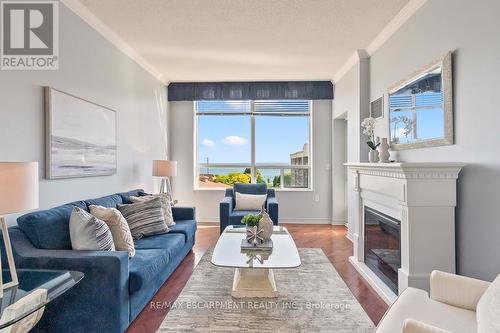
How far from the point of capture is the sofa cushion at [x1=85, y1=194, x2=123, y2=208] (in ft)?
9.31

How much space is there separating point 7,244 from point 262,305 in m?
1.80

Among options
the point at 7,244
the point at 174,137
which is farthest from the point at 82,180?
the point at 174,137

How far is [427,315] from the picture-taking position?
1.56 meters

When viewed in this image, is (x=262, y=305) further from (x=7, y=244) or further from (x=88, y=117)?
(x=88, y=117)

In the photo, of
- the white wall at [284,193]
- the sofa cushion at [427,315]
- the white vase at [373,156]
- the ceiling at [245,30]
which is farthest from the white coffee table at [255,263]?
the white wall at [284,193]

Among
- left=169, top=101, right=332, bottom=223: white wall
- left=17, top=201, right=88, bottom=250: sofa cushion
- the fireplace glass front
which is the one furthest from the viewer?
left=169, top=101, right=332, bottom=223: white wall

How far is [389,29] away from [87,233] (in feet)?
11.8

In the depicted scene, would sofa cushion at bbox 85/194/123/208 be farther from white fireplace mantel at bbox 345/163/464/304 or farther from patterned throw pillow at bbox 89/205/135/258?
white fireplace mantel at bbox 345/163/464/304

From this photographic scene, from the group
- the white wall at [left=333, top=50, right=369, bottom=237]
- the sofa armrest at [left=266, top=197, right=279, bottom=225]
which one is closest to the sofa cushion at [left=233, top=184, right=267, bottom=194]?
the sofa armrest at [left=266, top=197, right=279, bottom=225]

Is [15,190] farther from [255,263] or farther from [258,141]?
[258,141]

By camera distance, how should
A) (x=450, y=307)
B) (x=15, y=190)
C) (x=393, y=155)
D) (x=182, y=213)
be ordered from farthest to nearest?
(x=182, y=213) < (x=393, y=155) < (x=450, y=307) < (x=15, y=190)

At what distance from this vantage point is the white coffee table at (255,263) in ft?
7.75

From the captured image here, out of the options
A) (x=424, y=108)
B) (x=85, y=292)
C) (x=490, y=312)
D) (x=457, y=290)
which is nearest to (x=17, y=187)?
(x=85, y=292)

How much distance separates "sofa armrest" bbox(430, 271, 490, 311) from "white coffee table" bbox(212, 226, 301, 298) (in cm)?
92
